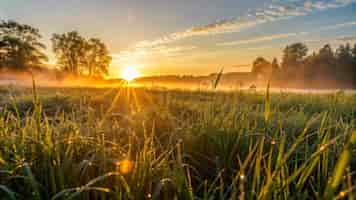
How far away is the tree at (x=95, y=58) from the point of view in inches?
1246

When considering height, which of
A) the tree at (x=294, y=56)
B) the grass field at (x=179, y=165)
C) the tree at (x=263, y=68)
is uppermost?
the tree at (x=294, y=56)

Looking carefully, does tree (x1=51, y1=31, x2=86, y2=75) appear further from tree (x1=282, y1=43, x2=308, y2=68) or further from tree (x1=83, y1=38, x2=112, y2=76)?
tree (x1=282, y1=43, x2=308, y2=68)

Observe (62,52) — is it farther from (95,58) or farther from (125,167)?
(125,167)

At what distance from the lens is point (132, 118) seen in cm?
219

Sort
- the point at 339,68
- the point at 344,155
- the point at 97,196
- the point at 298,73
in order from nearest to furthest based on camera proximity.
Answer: the point at 344,155
the point at 97,196
the point at 339,68
the point at 298,73

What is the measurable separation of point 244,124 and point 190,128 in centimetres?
41

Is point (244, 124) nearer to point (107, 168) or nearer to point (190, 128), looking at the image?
point (190, 128)

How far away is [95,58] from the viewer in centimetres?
3228

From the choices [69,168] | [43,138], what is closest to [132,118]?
[43,138]

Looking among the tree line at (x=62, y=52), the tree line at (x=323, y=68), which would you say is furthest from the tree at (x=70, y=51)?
the tree line at (x=323, y=68)

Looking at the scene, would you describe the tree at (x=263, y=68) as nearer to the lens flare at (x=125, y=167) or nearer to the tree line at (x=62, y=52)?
the lens flare at (x=125, y=167)

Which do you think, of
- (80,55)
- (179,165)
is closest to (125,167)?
(179,165)

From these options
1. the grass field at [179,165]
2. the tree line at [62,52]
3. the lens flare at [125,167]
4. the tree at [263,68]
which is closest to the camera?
the grass field at [179,165]

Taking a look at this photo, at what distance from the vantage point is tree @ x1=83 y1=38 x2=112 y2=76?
31656 mm
